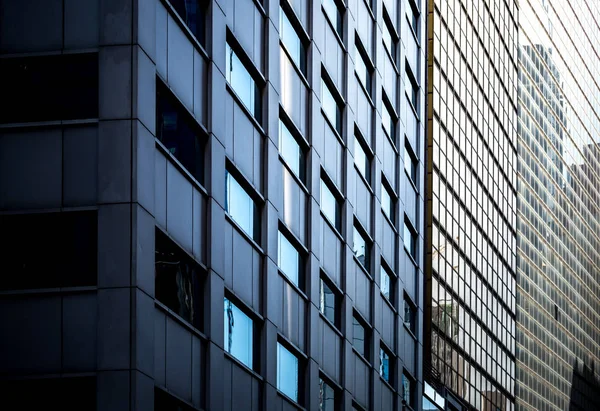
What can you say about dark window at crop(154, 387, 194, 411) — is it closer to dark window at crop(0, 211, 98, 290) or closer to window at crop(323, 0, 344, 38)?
dark window at crop(0, 211, 98, 290)

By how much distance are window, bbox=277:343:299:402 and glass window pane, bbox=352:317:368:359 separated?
9.44 meters

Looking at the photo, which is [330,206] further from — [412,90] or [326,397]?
[412,90]

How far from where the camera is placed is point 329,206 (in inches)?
1784

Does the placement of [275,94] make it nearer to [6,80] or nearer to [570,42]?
[6,80]

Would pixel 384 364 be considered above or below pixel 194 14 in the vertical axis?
below

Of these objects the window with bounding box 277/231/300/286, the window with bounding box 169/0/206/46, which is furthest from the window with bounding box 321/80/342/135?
the window with bounding box 169/0/206/46

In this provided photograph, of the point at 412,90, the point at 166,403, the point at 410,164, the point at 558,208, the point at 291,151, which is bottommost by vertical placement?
the point at 166,403

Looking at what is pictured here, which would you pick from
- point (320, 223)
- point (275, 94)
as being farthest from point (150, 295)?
point (320, 223)

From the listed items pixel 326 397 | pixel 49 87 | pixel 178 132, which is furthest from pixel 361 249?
pixel 49 87

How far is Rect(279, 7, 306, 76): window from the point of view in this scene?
39.3 metres

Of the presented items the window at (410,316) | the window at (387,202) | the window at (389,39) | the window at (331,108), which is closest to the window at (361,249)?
the window at (387,202)

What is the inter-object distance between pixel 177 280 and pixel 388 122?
3151cm

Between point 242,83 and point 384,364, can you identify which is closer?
point 242,83

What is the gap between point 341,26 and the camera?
4853 centimetres
